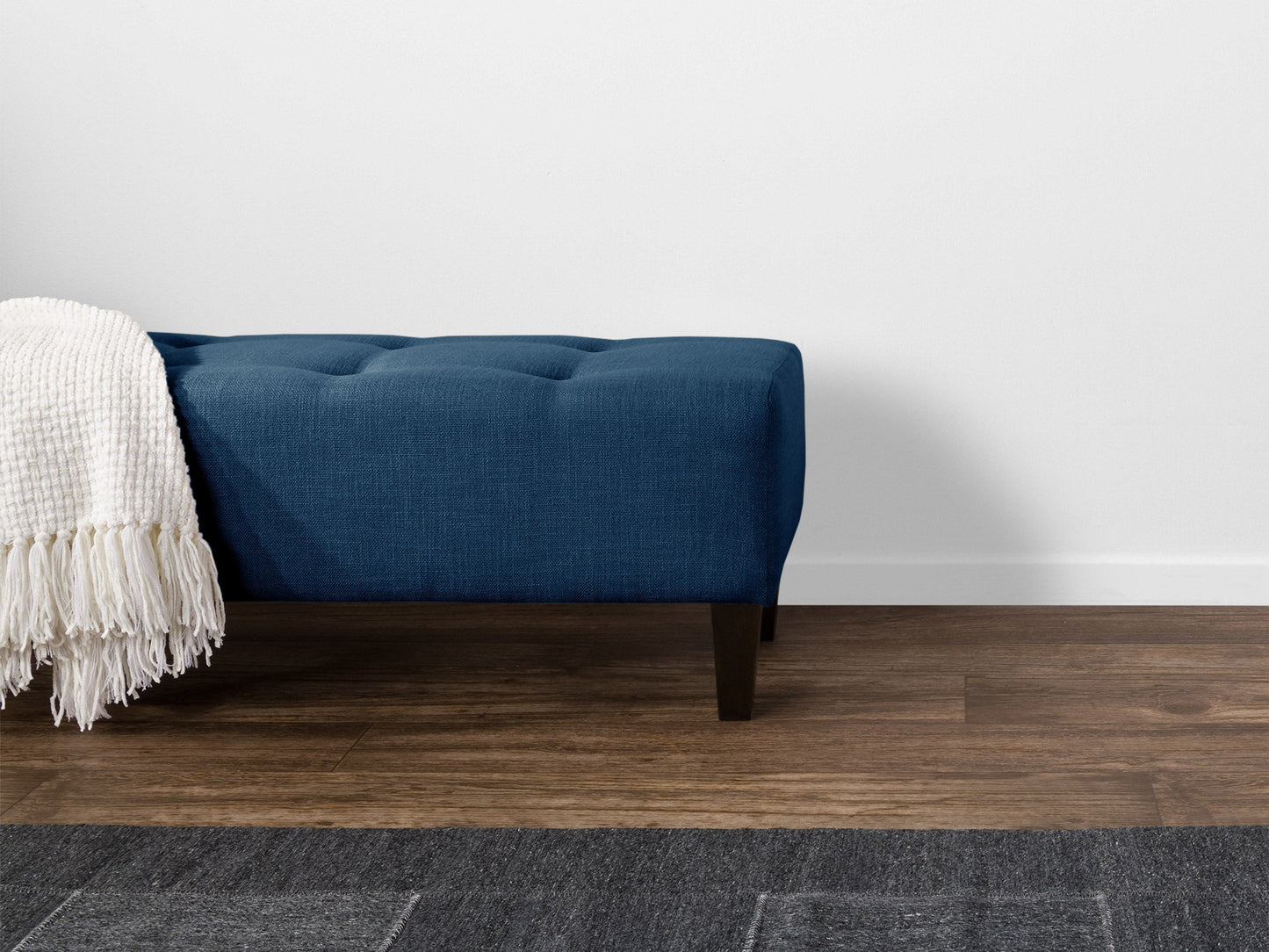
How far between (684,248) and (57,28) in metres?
0.99

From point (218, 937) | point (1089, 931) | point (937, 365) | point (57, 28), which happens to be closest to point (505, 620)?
point (937, 365)

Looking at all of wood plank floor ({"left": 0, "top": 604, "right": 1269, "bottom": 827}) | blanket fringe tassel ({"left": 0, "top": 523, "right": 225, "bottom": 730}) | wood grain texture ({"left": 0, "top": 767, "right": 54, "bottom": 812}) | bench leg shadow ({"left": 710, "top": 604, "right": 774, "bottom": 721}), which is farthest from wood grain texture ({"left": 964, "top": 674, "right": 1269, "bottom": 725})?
wood grain texture ({"left": 0, "top": 767, "right": 54, "bottom": 812})

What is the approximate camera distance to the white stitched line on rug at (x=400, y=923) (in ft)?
Result: 2.74

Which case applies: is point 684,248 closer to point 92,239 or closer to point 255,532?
point 255,532

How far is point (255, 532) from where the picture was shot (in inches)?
48.4

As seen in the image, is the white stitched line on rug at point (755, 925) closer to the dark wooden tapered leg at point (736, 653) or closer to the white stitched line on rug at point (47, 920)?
the dark wooden tapered leg at point (736, 653)

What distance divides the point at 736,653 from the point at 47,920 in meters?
0.66

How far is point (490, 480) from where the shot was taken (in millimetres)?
1197

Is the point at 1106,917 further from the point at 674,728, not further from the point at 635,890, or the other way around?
the point at 674,728

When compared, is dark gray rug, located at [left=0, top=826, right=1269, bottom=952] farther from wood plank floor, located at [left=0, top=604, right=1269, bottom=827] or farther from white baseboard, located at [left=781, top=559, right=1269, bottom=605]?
white baseboard, located at [left=781, top=559, right=1269, bottom=605]

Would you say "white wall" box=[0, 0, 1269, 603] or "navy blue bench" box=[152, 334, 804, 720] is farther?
"white wall" box=[0, 0, 1269, 603]

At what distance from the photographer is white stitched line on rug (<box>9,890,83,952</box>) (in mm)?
846

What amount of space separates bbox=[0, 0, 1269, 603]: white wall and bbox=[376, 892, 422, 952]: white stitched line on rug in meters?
0.96

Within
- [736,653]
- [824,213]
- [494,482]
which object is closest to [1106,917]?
[736,653]
